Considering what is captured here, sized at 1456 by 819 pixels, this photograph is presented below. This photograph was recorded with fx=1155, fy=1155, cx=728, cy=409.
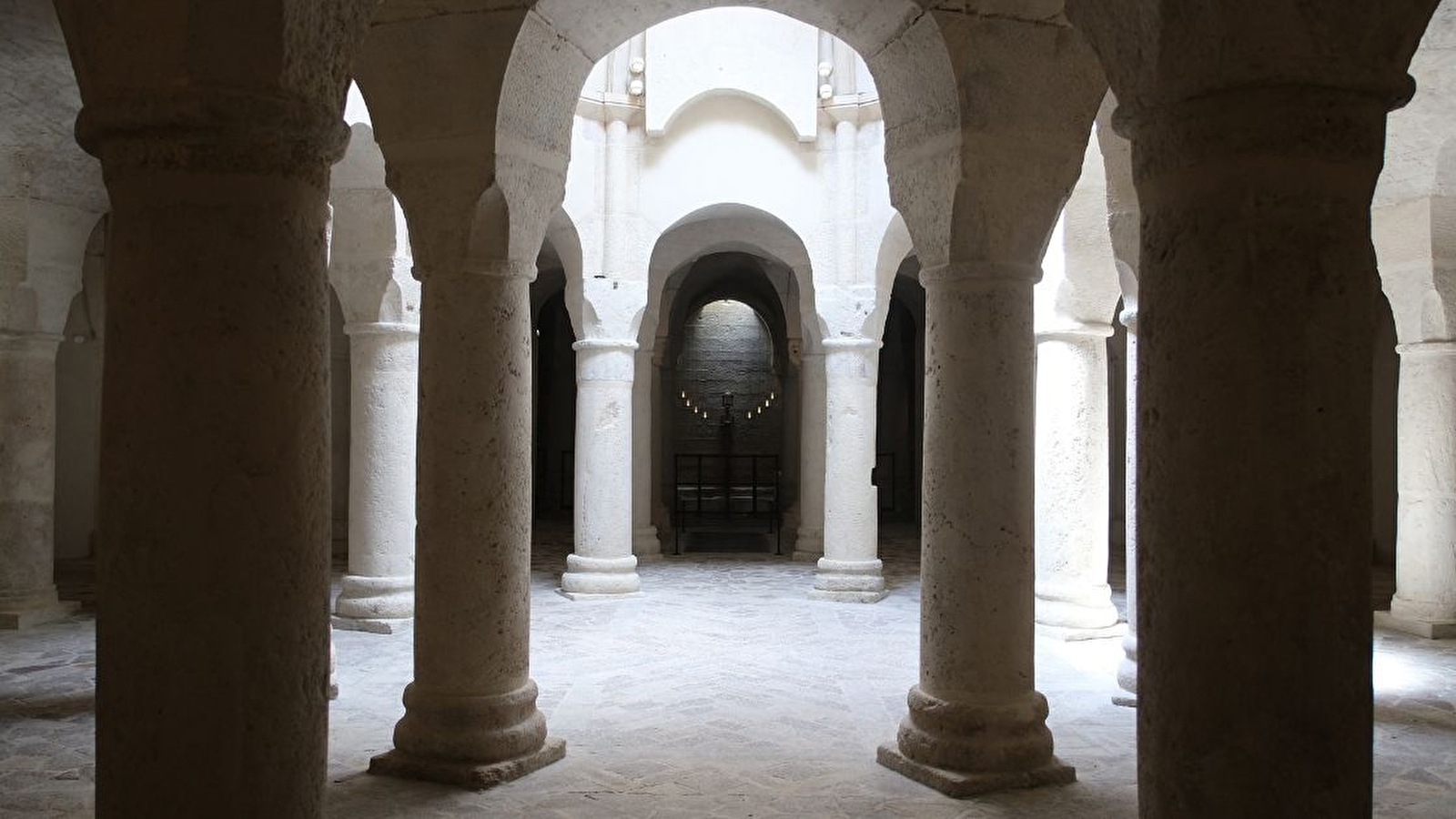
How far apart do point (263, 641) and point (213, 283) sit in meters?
0.76

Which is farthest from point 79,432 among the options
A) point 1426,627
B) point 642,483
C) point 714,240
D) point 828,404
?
point 1426,627

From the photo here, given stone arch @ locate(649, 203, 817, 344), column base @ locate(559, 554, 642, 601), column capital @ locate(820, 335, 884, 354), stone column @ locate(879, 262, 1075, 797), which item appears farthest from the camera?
Result: stone arch @ locate(649, 203, 817, 344)

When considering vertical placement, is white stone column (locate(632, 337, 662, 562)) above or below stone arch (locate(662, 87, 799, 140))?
below

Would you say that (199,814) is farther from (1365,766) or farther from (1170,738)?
(1365,766)

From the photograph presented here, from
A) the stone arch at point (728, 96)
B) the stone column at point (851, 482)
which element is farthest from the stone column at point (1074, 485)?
the stone arch at point (728, 96)

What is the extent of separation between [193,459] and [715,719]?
148 inches

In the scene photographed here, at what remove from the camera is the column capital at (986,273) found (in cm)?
Answer: 452

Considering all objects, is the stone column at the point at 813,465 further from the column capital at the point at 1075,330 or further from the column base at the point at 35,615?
the column base at the point at 35,615

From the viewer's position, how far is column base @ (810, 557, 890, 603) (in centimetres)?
994

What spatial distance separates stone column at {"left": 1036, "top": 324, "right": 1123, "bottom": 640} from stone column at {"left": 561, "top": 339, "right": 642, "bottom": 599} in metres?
3.65

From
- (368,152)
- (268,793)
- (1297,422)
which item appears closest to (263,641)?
(268,793)

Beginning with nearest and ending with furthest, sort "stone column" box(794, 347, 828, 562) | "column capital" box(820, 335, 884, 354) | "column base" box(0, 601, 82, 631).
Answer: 1. "column base" box(0, 601, 82, 631)
2. "column capital" box(820, 335, 884, 354)
3. "stone column" box(794, 347, 828, 562)

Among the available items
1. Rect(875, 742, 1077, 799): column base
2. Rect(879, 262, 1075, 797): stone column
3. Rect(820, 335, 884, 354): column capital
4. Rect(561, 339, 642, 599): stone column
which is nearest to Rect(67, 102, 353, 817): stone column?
Rect(875, 742, 1077, 799): column base

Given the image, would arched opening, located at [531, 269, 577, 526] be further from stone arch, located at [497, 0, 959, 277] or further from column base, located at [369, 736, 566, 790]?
column base, located at [369, 736, 566, 790]
